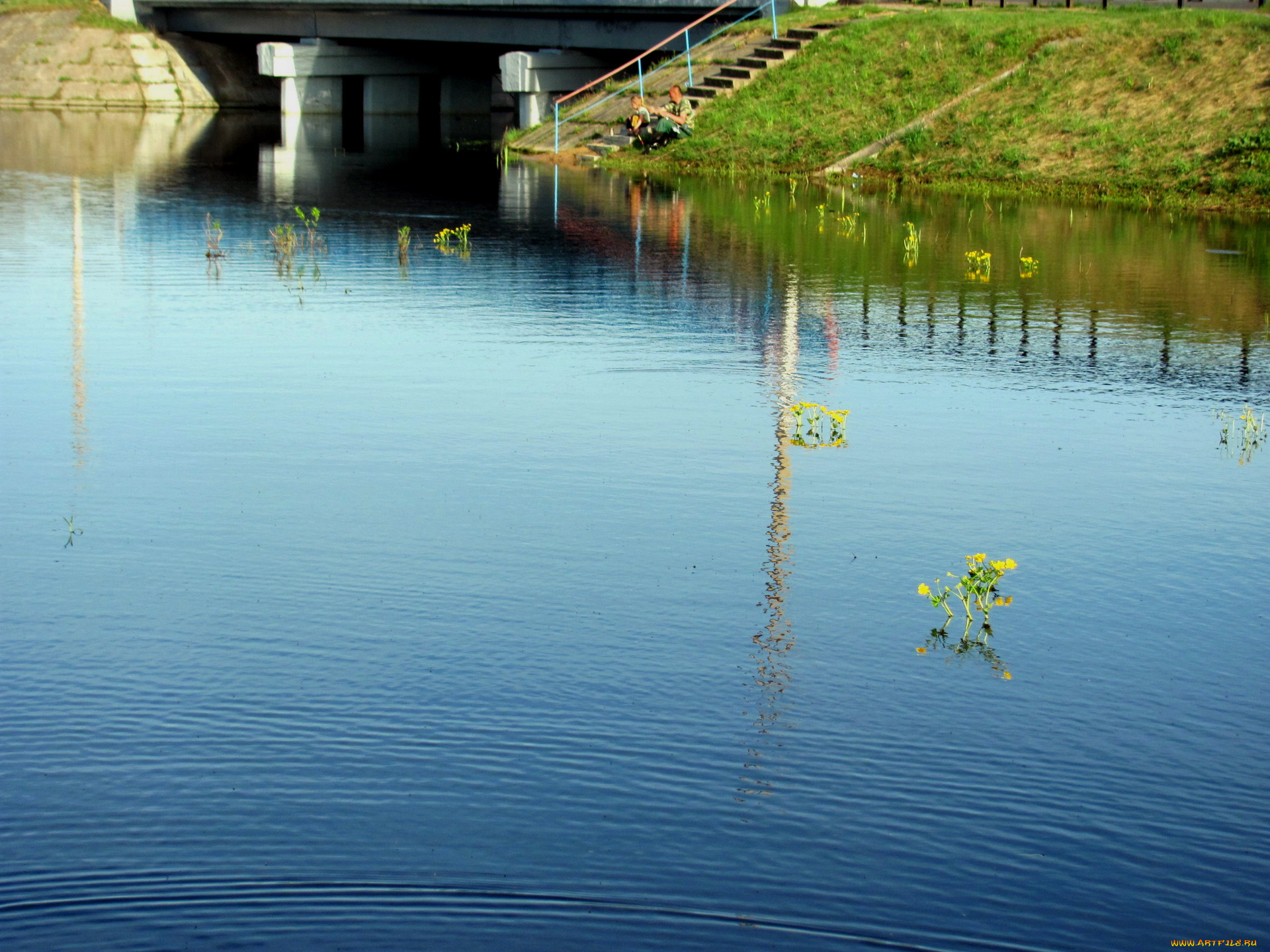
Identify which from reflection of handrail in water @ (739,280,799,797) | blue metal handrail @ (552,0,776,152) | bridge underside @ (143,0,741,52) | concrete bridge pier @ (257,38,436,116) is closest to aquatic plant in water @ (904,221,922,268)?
reflection of handrail in water @ (739,280,799,797)

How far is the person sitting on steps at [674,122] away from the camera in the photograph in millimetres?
36344

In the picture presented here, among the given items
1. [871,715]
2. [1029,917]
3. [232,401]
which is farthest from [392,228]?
[1029,917]

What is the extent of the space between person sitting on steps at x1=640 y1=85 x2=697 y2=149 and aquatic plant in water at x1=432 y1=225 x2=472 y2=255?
53.4ft

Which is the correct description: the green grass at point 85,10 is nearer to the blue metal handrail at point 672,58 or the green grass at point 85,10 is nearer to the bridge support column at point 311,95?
the bridge support column at point 311,95

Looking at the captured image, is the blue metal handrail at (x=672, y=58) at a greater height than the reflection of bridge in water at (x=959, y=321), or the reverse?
the blue metal handrail at (x=672, y=58)

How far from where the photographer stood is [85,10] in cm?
5962

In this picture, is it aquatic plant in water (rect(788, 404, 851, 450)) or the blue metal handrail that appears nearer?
aquatic plant in water (rect(788, 404, 851, 450))

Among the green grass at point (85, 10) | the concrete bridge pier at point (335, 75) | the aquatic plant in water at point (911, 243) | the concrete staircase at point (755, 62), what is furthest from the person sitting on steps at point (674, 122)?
the green grass at point (85, 10)

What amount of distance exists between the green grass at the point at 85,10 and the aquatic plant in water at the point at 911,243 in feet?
146

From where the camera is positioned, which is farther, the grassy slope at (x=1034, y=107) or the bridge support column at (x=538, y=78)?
the bridge support column at (x=538, y=78)

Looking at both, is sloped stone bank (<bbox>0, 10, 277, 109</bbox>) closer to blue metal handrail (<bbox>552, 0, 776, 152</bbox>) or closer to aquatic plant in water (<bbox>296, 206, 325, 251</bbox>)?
blue metal handrail (<bbox>552, 0, 776, 152</bbox>)

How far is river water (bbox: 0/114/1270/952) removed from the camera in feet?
15.9

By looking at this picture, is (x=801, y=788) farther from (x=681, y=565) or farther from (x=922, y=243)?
(x=922, y=243)

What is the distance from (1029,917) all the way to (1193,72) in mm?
30969
